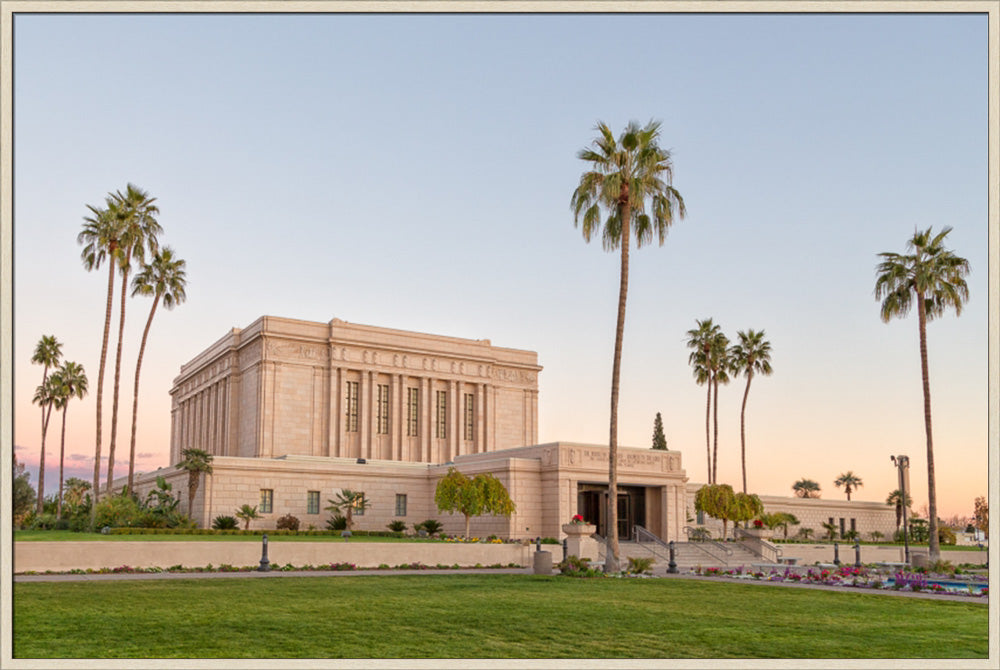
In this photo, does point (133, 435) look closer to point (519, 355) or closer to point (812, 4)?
point (519, 355)

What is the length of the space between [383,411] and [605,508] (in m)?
22.1

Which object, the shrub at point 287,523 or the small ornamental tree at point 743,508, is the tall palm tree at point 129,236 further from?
the small ornamental tree at point 743,508

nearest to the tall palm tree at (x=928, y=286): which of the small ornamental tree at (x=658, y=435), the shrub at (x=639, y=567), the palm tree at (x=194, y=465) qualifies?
the shrub at (x=639, y=567)

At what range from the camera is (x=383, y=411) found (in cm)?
6612

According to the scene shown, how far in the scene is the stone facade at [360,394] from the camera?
203ft

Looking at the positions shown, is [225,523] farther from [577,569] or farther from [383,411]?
[577,569]

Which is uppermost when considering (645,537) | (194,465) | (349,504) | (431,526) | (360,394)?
(360,394)

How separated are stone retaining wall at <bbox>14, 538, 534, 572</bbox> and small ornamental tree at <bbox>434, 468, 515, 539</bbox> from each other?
9.07m

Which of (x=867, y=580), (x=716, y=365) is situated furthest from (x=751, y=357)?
(x=867, y=580)

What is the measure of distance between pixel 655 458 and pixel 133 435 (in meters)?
27.7

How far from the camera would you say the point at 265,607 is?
17234 millimetres

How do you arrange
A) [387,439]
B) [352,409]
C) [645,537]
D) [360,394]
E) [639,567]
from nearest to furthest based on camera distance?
[639,567]
[645,537]
[360,394]
[352,409]
[387,439]

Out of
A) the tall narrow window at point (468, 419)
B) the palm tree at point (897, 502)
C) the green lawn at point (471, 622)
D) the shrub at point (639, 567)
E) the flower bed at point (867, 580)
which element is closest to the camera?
the green lawn at point (471, 622)

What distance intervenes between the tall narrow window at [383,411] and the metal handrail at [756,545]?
90.3 ft
